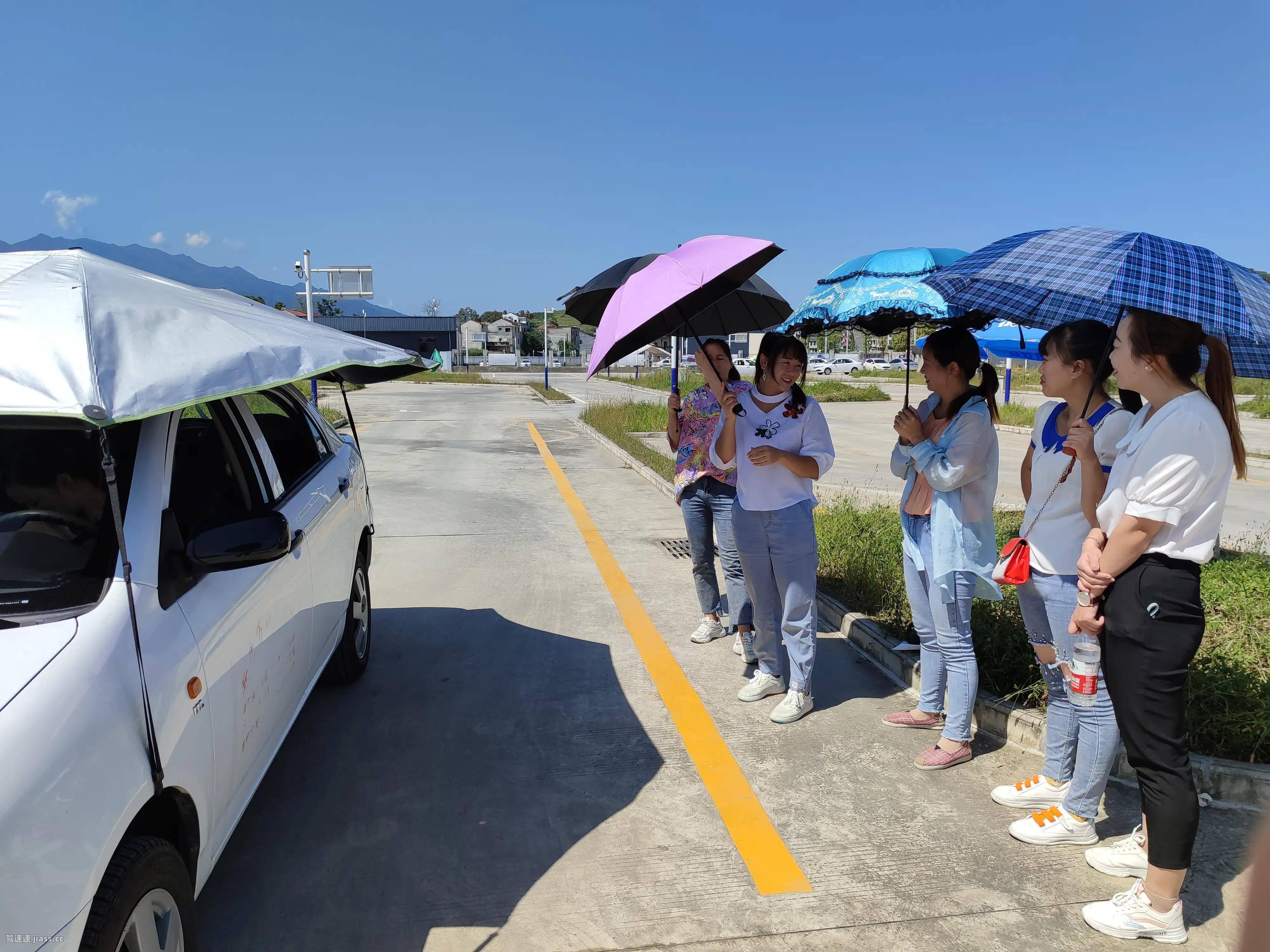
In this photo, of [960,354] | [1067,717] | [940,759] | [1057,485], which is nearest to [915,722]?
[940,759]

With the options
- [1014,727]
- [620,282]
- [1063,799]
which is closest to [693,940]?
[1063,799]

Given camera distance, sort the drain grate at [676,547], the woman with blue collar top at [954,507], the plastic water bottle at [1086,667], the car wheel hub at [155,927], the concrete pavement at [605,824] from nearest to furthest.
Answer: the car wheel hub at [155,927] < the concrete pavement at [605,824] < the plastic water bottle at [1086,667] < the woman with blue collar top at [954,507] < the drain grate at [676,547]

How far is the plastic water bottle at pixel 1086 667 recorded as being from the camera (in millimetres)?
2926

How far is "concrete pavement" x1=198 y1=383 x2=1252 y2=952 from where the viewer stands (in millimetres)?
2768

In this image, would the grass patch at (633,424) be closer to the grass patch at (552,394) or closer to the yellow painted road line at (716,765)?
the yellow painted road line at (716,765)

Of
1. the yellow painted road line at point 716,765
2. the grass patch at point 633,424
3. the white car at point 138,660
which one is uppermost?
the white car at point 138,660

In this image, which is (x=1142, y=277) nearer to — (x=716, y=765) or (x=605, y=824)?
(x=716, y=765)

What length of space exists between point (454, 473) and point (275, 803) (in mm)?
9626

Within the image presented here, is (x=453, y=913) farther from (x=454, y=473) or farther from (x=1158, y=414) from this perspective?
(x=454, y=473)

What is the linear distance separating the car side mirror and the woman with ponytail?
8.52ft

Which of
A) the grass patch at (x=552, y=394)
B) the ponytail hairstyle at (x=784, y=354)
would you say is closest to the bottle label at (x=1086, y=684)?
the ponytail hairstyle at (x=784, y=354)

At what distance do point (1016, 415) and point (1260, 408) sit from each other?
28.1 feet

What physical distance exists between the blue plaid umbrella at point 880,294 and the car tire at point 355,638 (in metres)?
2.76

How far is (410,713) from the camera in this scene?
14.1 feet
